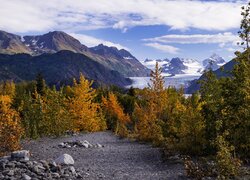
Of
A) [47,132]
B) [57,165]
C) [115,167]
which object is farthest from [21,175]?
[47,132]

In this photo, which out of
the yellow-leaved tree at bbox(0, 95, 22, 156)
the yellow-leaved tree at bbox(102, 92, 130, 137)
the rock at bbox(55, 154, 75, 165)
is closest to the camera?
the rock at bbox(55, 154, 75, 165)

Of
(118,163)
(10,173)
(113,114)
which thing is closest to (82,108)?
(113,114)

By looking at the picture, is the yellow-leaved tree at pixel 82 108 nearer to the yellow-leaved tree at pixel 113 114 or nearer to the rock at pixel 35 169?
the yellow-leaved tree at pixel 113 114

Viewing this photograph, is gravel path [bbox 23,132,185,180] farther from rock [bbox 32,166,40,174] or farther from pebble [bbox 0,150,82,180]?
rock [bbox 32,166,40,174]

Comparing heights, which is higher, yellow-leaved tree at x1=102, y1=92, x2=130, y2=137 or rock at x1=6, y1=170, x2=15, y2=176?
rock at x1=6, y1=170, x2=15, y2=176

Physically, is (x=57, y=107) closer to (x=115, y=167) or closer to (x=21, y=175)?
(x=115, y=167)

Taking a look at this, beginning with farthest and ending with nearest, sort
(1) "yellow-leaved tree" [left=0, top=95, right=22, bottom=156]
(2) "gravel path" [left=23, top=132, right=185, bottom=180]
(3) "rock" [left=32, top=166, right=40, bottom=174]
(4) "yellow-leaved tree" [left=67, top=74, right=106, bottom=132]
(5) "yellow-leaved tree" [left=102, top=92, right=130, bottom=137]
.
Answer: (5) "yellow-leaved tree" [left=102, top=92, right=130, bottom=137]
(4) "yellow-leaved tree" [left=67, top=74, right=106, bottom=132]
(1) "yellow-leaved tree" [left=0, top=95, right=22, bottom=156]
(2) "gravel path" [left=23, top=132, right=185, bottom=180]
(3) "rock" [left=32, top=166, right=40, bottom=174]

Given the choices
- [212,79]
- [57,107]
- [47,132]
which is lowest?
[47,132]

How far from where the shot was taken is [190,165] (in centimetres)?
1695

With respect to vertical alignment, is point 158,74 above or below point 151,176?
above

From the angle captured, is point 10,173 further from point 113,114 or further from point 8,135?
point 113,114

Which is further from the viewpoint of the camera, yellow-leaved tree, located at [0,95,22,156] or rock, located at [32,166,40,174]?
yellow-leaved tree, located at [0,95,22,156]

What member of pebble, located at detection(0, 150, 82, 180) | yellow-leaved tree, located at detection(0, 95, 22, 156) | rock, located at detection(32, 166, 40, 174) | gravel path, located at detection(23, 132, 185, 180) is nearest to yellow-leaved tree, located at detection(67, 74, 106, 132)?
gravel path, located at detection(23, 132, 185, 180)

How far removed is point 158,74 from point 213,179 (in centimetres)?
2027
